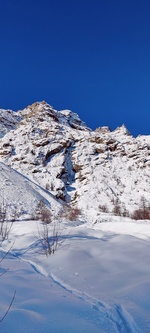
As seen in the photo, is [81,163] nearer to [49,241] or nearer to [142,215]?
[142,215]

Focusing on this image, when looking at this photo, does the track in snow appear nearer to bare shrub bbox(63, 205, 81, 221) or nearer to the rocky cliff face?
bare shrub bbox(63, 205, 81, 221)

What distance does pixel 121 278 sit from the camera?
14.0ft

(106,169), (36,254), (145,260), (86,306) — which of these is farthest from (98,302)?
(106,169)

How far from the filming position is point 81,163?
6525cm

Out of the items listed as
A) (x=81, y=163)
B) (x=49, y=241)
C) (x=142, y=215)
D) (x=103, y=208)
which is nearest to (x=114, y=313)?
(x=49, y=241)

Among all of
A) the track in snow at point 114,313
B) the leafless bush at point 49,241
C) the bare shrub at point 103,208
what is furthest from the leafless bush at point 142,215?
the track in snow at point 114,313

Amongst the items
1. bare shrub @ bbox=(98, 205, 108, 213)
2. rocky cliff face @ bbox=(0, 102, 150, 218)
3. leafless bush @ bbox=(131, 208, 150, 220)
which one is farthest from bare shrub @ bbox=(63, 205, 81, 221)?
rocky cliff face @ bbox=(0, 102, 150, 218)

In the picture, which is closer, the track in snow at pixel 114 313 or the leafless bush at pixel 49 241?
the track in snow at pixel 114 313

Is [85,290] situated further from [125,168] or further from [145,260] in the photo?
[125,168]

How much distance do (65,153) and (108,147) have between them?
10402mm

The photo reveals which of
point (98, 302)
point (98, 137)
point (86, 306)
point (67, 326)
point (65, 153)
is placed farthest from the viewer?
point (98, 137)

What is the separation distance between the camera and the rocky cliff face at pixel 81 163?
54281 mm

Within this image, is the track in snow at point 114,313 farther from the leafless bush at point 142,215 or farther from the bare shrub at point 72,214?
the leafless bush at point 142,215

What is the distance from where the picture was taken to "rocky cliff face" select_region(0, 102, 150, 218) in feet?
178
